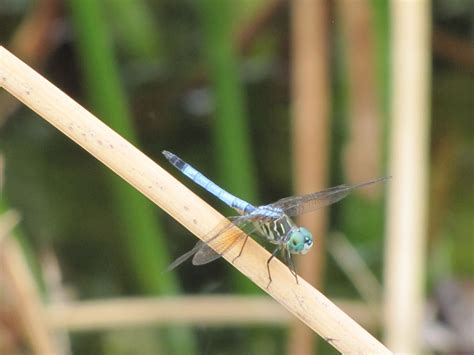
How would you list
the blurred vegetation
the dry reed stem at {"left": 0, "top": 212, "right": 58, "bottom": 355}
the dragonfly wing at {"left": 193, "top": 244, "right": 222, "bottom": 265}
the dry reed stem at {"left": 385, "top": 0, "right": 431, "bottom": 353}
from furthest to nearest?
the blurred vegetation → the dry reed stem at {"left": 0, "top": 212, "right": 58, "bottom": 355} → the dry reed stem at {"left": 385, "top": 0, "right": 431, "bottom": 353} → the dragonfly wing at {"left": 193, "top": 244, "right": 222, "bottom": 265}

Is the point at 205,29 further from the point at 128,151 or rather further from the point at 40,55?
the point at 128,151

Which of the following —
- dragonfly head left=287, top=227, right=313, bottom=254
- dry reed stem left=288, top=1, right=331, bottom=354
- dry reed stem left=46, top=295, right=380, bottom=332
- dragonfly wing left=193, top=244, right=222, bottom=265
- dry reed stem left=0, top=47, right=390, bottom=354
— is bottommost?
dry reed stem left=0, top=47, right=390, bottom=354

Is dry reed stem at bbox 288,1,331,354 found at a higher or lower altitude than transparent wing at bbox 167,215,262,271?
higher

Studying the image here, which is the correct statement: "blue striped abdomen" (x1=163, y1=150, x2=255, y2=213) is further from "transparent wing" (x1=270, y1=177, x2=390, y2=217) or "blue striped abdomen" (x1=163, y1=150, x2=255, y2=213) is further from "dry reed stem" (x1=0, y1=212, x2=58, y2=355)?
"dry reed stem" (x1=0, y1=212, x2=58, y2=355)

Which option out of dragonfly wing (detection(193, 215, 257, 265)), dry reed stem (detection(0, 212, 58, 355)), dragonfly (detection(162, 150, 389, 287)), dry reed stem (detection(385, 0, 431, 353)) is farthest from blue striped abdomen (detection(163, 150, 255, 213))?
dry reed stem (detection(0, 212, 58, 355))

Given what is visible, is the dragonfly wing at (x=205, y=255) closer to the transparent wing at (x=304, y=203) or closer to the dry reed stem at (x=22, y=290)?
the transparent wing at (x=304, y=203)

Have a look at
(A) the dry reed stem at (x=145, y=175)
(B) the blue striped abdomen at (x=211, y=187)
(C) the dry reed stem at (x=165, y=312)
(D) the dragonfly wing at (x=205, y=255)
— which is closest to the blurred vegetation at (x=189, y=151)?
(C) the dry reed stem at (x=165, y=312)
